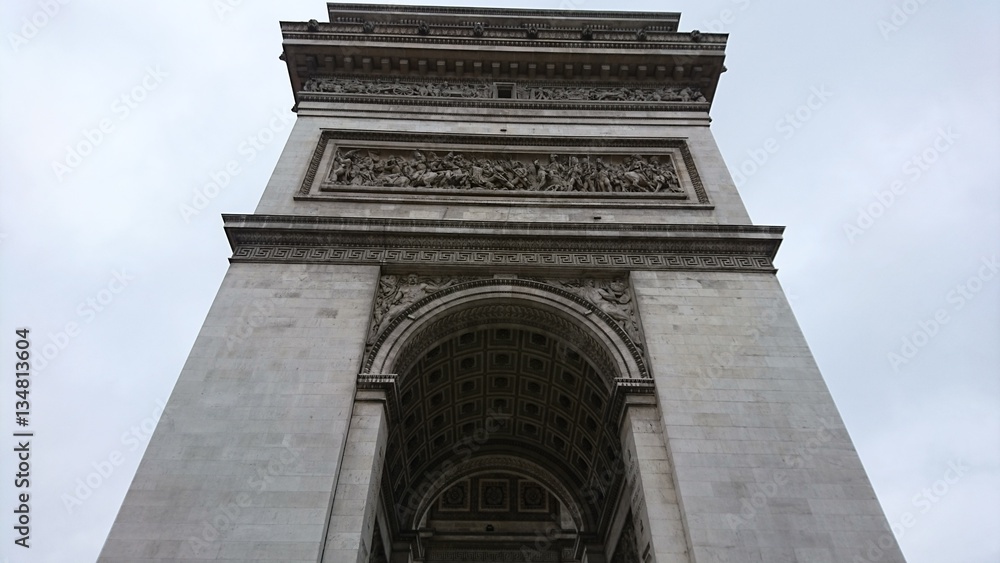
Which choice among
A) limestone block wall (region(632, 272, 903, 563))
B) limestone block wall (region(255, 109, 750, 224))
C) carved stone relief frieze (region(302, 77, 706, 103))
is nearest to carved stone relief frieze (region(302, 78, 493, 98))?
carved stone relief frieze (region(302, 77, 706, 103))

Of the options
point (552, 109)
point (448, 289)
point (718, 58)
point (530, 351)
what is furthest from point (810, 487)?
point (718, 58)

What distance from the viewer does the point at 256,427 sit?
33.7ft

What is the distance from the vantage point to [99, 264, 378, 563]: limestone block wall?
9.03m

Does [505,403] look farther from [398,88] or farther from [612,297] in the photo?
[398,88]

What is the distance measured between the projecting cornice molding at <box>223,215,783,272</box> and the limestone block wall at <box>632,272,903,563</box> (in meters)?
0.67

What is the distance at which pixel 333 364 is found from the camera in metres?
11.3

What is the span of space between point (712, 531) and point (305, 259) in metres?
9.66

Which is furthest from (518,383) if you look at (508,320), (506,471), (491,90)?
(491,90)

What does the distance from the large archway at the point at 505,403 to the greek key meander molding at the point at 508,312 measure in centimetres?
3

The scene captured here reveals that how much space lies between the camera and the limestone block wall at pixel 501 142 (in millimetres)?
14461

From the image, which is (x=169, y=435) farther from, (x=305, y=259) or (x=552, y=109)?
(x=552, y=109)

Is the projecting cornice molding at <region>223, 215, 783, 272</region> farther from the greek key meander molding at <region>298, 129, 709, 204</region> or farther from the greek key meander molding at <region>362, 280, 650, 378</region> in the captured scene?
the greek key meander molding at <region>298, 129, 709, 204</region>

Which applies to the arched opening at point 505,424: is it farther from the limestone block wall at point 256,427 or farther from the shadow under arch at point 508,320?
the limestone block wall at point 256,427

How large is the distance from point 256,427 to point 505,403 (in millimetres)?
6999
